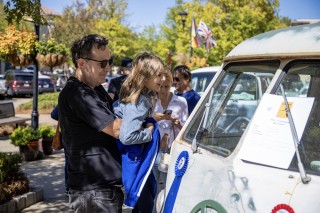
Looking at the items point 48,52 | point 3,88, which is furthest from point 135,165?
point 3,88

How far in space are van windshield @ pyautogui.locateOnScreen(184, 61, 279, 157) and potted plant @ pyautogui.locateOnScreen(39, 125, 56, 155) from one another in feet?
22.1

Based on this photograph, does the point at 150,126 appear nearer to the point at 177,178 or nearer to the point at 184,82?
the point at 177,178

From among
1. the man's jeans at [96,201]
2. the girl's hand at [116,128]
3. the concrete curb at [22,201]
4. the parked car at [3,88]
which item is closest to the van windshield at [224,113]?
the girl's hand at [116,128]

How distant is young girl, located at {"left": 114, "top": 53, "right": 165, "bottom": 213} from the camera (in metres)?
2.62

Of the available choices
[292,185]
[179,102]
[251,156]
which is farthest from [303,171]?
[179,102]

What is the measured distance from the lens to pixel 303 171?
1916 millimetres

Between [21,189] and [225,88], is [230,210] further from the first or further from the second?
[21,189]

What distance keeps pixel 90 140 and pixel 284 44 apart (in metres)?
1.26

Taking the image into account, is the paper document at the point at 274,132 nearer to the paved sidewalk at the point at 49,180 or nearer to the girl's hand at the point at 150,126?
the girl's hand at the point at 150,126

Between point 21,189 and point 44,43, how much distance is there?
14.9 feet

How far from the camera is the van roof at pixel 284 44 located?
85.7 inches

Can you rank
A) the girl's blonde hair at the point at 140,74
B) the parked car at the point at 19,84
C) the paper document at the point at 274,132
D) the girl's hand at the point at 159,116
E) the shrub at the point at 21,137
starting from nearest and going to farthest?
the paper document at the point at 274,132 < the girl's blonde hair at the point at 140,74 < the girl's hand at the point at 159,116 < the shrub at the point at 21,137 < the parked car at the point at 19,84

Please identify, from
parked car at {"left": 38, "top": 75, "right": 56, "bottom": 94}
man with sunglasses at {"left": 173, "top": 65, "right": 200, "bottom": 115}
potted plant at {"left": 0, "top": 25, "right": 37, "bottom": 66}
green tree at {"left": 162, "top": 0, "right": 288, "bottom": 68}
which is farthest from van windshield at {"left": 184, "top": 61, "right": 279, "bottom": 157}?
parked car at {"left": 38, "top": 75, "right": 56, "bottom": 94}

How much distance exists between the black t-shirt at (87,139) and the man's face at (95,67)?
0.29ft
